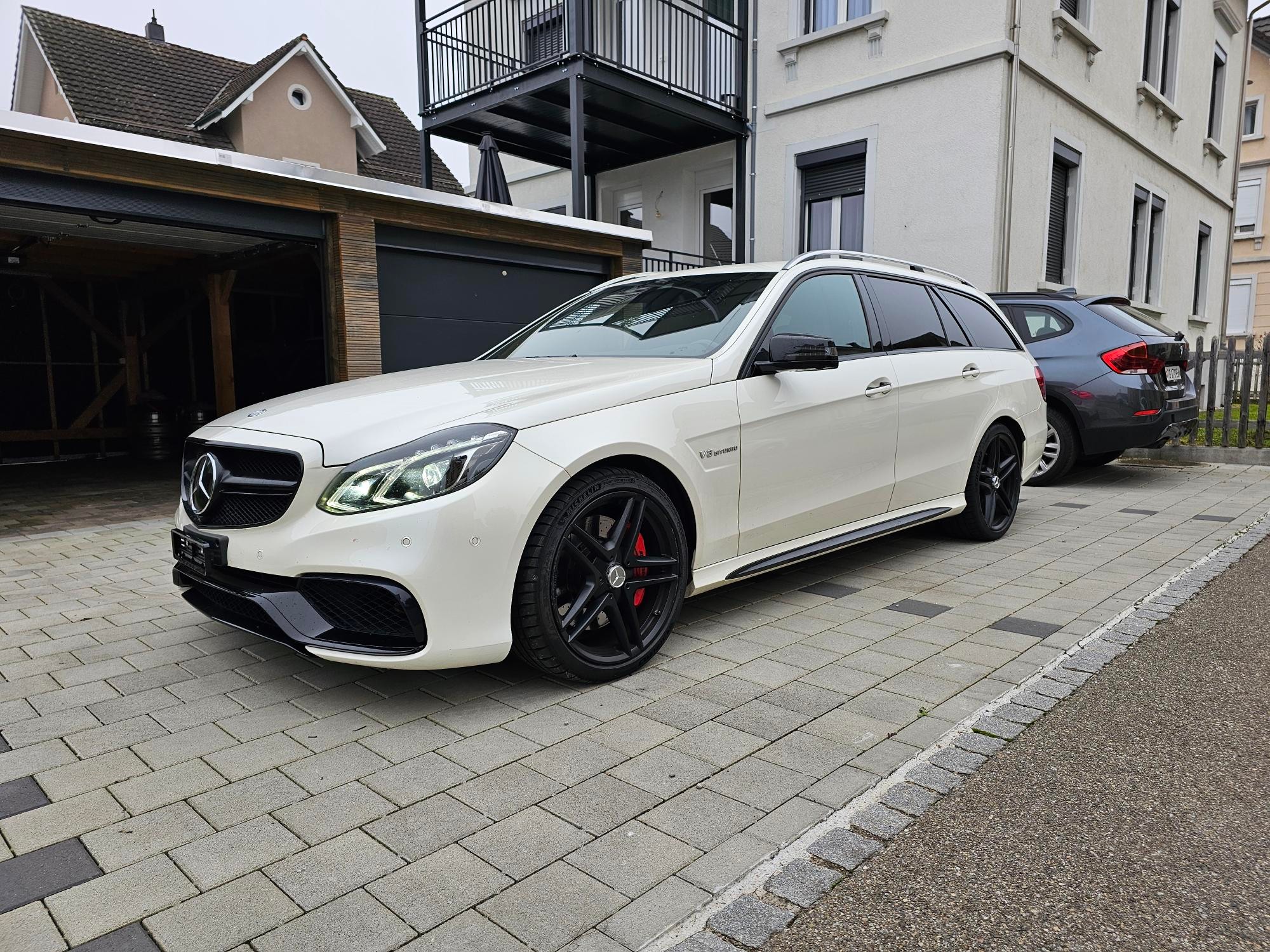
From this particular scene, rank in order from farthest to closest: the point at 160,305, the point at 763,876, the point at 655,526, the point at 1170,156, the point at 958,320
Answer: the point at 1170,156 < the point at 160,305 < the point at 958,320 < the point at 655,526 < the point at 763,876

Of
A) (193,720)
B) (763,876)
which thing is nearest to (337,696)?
(193,720)

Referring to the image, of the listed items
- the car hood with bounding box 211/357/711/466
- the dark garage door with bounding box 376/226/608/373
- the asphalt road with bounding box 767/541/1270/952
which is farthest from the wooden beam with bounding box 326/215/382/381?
the asphalt road with bounding box 767/541/1270/952

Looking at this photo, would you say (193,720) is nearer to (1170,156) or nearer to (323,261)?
(323,261)

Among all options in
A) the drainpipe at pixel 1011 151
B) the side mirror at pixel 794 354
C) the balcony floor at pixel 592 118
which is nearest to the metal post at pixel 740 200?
the balcony floor at pixel 592 118

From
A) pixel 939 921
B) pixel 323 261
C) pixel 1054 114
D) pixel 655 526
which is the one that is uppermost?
pixel 1054 114

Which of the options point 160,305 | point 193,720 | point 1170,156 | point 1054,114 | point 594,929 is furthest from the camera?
point 1170,156

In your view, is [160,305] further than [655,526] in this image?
Yes

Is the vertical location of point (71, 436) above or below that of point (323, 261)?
below

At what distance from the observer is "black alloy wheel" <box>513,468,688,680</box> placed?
9.70 ft

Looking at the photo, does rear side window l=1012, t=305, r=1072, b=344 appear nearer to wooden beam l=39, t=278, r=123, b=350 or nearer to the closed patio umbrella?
the closed patio umbrella

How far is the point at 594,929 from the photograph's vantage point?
187 cm

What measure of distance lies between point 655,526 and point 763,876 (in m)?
1.53

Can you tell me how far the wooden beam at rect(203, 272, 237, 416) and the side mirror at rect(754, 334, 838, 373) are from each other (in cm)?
904

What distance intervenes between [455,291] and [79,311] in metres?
7.83
